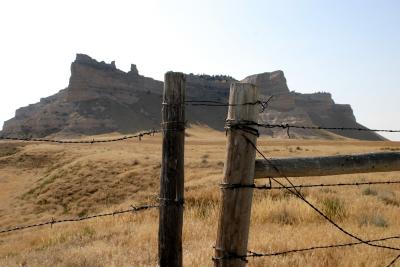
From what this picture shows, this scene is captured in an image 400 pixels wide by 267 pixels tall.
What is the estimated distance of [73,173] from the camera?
3080cm

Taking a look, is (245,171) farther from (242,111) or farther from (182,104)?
(182,104)

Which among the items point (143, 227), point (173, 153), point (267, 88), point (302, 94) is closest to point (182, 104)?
point (173, 153)

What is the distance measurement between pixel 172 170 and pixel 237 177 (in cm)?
65

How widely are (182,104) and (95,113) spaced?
315ft

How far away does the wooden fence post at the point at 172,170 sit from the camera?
12.3ft

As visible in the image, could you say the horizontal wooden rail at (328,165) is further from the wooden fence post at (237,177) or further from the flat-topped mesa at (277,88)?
the flat-topped mesa at (277,88)

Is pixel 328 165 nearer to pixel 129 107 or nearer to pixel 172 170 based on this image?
pixel 172 170

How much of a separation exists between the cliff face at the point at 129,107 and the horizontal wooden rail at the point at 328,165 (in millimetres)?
79118

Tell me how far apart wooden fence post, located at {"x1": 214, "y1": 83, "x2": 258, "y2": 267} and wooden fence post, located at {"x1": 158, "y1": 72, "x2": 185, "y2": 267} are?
1.64 ft

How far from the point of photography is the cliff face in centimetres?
9344

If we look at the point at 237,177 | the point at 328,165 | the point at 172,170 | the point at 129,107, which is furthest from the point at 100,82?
the point at 237,177

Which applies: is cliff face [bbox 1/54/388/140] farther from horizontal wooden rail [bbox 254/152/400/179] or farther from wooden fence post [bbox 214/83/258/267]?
wooden fence post [bbox 214/83/258/267]

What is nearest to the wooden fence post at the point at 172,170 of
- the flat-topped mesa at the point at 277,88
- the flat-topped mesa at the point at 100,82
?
the flat-topped mesa at the point at 100,82

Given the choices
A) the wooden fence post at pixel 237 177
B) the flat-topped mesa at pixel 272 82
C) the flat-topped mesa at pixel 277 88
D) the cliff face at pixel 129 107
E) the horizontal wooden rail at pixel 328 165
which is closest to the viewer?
the wooden fence post at pixel 237 177
